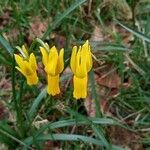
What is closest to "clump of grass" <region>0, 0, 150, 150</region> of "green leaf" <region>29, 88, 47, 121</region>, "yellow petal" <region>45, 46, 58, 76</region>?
"green leaf" <region>29, 88, 47, 121</region>

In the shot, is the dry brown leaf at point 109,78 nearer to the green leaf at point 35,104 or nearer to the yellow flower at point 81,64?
the green leaf at point 35,104

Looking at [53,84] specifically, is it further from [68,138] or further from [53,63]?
[68,138]

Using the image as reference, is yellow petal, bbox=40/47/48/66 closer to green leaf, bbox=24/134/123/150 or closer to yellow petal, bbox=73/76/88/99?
yellow petal, bbox=73/76/88/99

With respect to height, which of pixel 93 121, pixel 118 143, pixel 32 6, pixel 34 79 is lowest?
pixel 118 143

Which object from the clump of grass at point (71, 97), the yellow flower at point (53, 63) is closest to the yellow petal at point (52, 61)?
the yellow flower at point (53, 63)

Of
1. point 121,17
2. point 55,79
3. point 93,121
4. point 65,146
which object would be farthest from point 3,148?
point 121,17

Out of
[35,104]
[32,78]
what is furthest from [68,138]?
[32,78]

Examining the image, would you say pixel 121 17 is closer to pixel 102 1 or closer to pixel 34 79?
pixel 102 1
